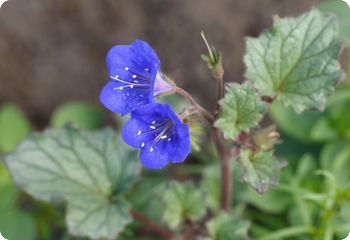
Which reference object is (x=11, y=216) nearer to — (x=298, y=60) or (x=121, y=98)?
(x=121, y=98)

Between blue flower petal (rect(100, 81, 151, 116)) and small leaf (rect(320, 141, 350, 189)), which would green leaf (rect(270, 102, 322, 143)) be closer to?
small leaf (rect(320, 141, 350, 189))

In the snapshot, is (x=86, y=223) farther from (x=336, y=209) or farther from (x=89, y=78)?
(x=89, y=78)

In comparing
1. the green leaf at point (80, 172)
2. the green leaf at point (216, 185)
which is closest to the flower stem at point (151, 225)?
the green leaf at point (80, 172)

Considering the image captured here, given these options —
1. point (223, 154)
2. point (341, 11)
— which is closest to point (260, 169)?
point (223, 154)

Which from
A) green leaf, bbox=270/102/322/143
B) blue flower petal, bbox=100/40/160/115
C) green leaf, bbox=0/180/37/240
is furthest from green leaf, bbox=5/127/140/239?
green leaf, bbox=270/102/322/143

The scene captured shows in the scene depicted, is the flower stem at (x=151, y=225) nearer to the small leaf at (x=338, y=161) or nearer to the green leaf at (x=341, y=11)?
the small leaf at (x=338, y=161)

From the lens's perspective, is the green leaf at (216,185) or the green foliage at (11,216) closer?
the green leaf at (216,185)

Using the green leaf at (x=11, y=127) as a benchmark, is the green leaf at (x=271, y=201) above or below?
below
